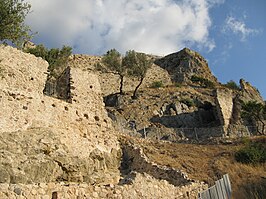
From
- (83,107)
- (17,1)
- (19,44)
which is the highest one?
(17,1)

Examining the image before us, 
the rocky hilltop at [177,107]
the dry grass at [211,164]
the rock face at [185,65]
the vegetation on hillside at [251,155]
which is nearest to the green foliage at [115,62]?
the rocky hilltop at [177,107]

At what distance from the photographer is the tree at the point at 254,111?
1180 inches

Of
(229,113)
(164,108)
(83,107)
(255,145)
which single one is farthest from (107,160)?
(229,113)

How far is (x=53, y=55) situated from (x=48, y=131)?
56.2ft

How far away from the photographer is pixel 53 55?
91.8 feet

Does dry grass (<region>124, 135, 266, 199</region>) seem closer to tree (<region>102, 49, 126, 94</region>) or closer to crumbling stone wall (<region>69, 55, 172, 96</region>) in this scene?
tree (<region>102, 49, 126, 94</region>)

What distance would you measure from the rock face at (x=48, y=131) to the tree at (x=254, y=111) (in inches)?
773

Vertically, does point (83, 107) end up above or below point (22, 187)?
above

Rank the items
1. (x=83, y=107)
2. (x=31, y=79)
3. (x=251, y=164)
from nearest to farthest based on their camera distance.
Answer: (x=31, y=79) → (x=83, y=107) → (x=251, y=164)

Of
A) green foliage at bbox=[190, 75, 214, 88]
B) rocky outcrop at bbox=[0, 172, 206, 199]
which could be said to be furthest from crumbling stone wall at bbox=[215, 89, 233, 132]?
rocky outcrop at bbox=[0, 172, 206, 199]

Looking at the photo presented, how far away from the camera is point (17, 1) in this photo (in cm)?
1408

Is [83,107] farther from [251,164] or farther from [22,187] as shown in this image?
[251,164]

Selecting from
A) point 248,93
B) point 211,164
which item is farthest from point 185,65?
point 211,164

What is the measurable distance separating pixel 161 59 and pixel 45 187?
45107mm
